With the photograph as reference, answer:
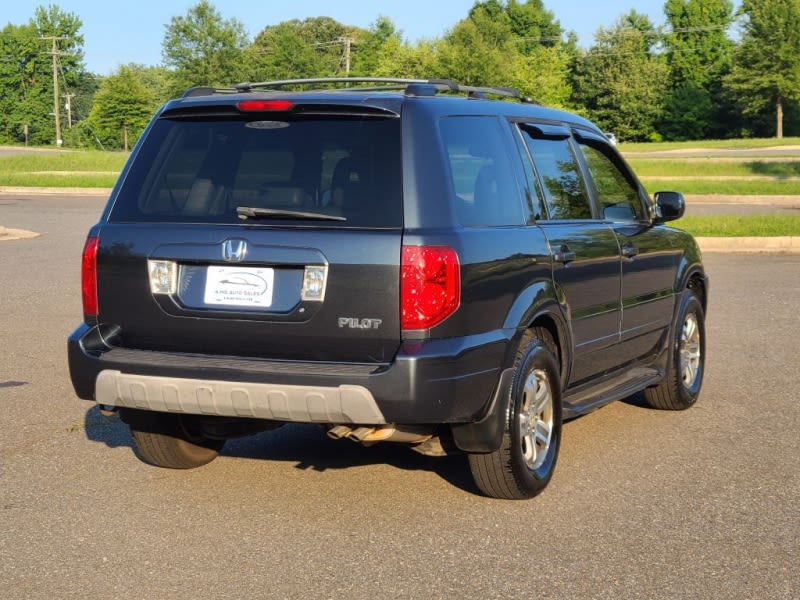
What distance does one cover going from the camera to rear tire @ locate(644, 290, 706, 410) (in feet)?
26.1

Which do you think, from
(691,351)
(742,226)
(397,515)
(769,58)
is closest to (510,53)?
(769,58)

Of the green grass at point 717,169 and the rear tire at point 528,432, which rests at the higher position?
the green grass at point 717,169

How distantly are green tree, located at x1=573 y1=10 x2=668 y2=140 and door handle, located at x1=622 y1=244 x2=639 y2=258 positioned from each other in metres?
92.9

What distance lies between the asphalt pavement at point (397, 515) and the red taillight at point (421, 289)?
94cm

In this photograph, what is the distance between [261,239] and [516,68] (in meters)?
85.6

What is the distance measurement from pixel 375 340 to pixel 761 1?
89.5m

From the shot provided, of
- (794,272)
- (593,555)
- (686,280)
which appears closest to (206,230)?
(593,555)

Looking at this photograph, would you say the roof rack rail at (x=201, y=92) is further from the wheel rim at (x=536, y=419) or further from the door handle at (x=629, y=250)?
the door handle at (x=629, y=250)

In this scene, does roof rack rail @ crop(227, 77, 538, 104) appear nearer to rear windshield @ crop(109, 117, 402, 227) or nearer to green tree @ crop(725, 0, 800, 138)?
rear windshield @ crop(109, 117, 402, 227)

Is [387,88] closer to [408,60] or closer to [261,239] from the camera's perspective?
[261,239]

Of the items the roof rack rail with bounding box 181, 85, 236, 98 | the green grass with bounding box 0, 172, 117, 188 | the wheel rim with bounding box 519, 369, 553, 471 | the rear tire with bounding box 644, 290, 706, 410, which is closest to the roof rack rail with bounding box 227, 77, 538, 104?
the roof rack rail with bounding box 181, 85, 236, 98

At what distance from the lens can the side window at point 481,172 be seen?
5449 mm

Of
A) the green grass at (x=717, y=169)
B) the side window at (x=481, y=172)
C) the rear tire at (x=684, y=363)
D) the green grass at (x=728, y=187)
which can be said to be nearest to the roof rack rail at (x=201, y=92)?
the side window at (x=481, y=172)

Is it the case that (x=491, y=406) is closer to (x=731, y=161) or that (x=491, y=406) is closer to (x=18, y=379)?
(x=18, y=379)
